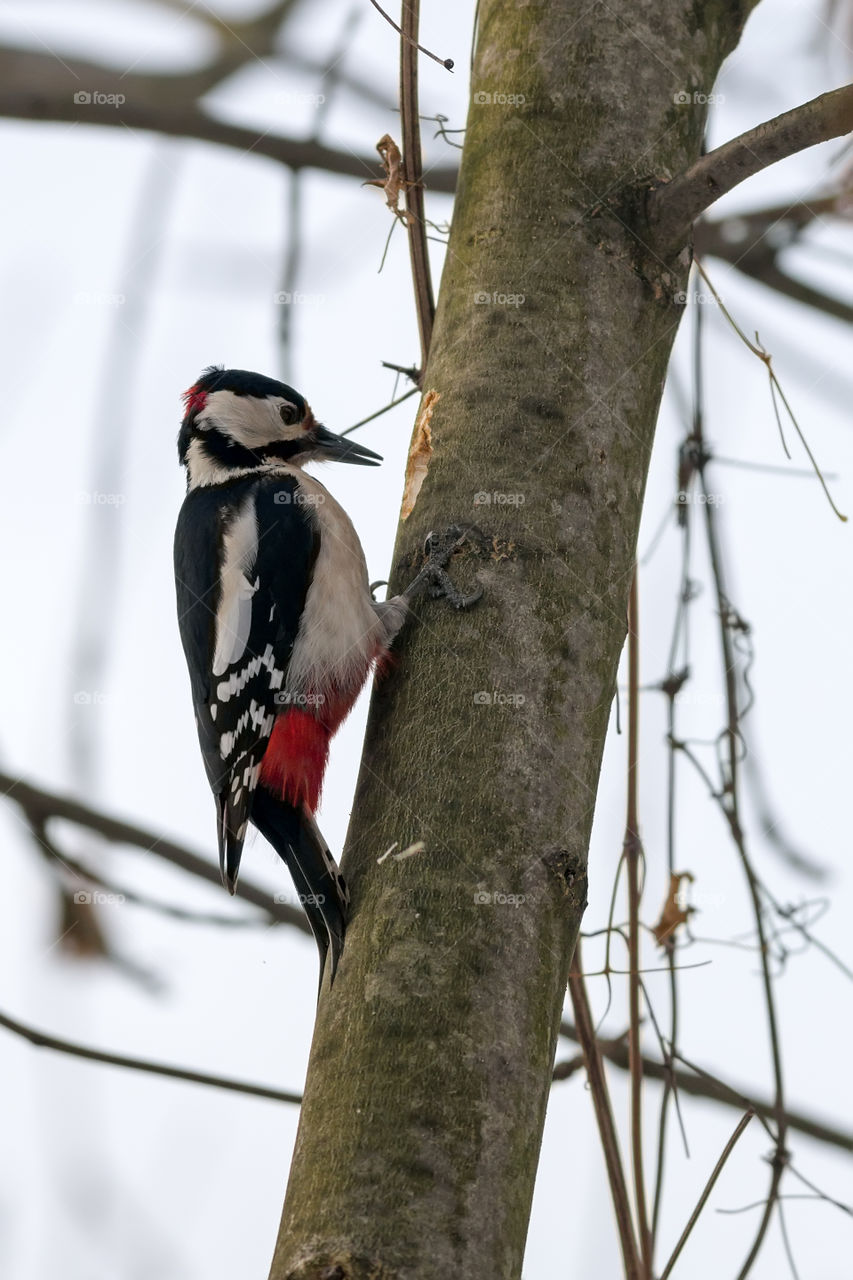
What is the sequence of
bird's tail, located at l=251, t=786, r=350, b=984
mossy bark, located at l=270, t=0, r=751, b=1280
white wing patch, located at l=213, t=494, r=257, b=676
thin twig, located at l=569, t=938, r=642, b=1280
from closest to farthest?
mossy bark, located at l=270, t=0, r=751, b=1280 → bird's tail, located at l=251, t=786, r=350, b=984 → thin twig, located at l=569, t=938, r=642, b=1280 → white wing patch, located at l=213, t=494, r=257, b=676

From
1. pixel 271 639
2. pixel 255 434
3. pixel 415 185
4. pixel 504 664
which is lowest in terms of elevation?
pixel 504 664

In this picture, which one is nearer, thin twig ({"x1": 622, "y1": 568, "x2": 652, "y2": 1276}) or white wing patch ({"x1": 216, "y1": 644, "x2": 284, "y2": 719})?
thin twig ({"x1": 622, "y1": 568, "x2": 652, "y2": 1276})

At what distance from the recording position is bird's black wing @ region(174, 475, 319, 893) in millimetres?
2719

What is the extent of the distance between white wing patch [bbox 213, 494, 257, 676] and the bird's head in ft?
1.26

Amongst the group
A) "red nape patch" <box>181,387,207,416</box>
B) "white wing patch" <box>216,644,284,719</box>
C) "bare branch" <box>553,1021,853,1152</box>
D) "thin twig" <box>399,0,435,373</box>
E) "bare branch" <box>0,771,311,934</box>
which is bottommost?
"bare branch" <box>553,1021,853,1152</box>

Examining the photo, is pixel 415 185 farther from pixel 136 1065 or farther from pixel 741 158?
pixel 136 1065

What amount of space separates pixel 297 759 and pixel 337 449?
97 centimetres

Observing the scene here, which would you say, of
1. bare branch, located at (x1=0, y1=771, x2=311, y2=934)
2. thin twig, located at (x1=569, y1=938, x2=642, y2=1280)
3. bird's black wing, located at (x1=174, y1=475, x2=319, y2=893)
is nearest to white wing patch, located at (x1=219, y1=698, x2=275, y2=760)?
bird's black wing, located at (x1=174, y1=475, x2=319, y2=893)

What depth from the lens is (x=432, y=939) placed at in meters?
1.45

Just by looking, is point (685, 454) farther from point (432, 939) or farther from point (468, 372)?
point (432, 939)

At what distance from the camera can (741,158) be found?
70.2 inches

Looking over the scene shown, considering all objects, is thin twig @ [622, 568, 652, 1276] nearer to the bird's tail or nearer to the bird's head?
the bird's tail

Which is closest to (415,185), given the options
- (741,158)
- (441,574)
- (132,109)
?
(132,109)

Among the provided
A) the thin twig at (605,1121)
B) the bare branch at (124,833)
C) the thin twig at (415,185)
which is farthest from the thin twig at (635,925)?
the bare branch at (124,833)
